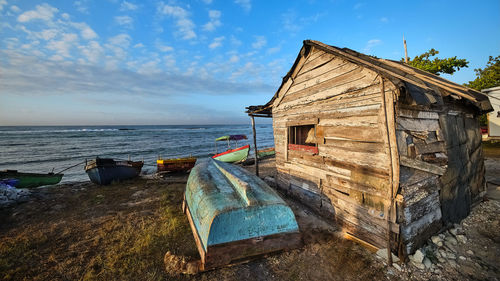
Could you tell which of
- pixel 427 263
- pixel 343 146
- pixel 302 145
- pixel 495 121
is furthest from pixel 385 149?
pixel 495 121

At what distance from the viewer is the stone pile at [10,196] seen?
7741 mm

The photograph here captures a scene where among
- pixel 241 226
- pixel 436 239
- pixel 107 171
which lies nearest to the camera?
pixel 241 226

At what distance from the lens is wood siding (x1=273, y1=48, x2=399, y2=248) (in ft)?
13.4

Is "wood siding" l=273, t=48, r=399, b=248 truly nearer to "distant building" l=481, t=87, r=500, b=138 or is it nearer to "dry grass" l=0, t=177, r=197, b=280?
"dry grass" l=0, t=177, r=197, b=280

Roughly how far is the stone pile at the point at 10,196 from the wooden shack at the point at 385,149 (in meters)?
12.0

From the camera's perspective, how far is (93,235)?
216 inches

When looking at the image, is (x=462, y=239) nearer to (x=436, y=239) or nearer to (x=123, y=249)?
(x=436, y=239)

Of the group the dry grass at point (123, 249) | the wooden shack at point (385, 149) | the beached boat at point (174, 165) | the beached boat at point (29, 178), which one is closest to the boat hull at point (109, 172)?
the beached boat at point (174, 165)

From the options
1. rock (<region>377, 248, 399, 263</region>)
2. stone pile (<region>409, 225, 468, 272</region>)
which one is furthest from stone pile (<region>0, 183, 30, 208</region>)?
stone pile (<region>409, 225, 468, 272</region>)

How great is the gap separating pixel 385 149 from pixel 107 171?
1359cm

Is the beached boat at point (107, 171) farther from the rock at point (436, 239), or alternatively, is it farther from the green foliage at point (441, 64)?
the green foliage at point (441, 64)

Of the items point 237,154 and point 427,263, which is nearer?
point 427,263

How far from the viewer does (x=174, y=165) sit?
44.9ft

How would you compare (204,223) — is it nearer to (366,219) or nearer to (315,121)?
(366,219)
